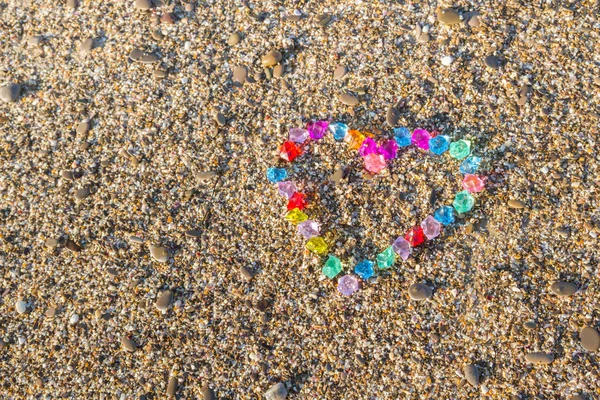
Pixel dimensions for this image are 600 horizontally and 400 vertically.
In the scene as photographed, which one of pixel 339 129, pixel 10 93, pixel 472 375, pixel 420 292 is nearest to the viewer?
pixel 472 375

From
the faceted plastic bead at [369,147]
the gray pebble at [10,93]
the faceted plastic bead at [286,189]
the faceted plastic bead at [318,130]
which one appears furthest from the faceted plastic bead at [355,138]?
the gray pebble at [10,93]

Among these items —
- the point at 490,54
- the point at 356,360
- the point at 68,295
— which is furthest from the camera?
the point at 490,54

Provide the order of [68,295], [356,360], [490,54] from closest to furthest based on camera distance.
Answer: [356,360] < [68,295] < [490,54]

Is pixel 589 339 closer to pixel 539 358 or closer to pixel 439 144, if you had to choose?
pixel 539 358

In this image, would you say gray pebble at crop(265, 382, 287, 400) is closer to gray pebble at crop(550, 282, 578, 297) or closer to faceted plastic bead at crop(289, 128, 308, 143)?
faceted plastic bead at crop(289, 128, 308, 143)

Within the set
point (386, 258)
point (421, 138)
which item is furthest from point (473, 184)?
point (386, 258)

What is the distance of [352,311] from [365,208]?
0.52 meters

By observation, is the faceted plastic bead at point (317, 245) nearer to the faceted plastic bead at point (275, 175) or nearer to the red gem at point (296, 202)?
the red gem at point (296, 202)

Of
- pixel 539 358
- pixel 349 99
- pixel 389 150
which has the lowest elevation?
pixel 539 358

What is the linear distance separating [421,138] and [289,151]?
697mm

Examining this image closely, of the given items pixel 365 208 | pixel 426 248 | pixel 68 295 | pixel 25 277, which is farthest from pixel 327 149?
pixel 25 277

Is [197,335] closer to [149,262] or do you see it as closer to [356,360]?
[149,262]

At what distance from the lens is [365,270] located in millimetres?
2561

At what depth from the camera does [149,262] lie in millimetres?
2641
